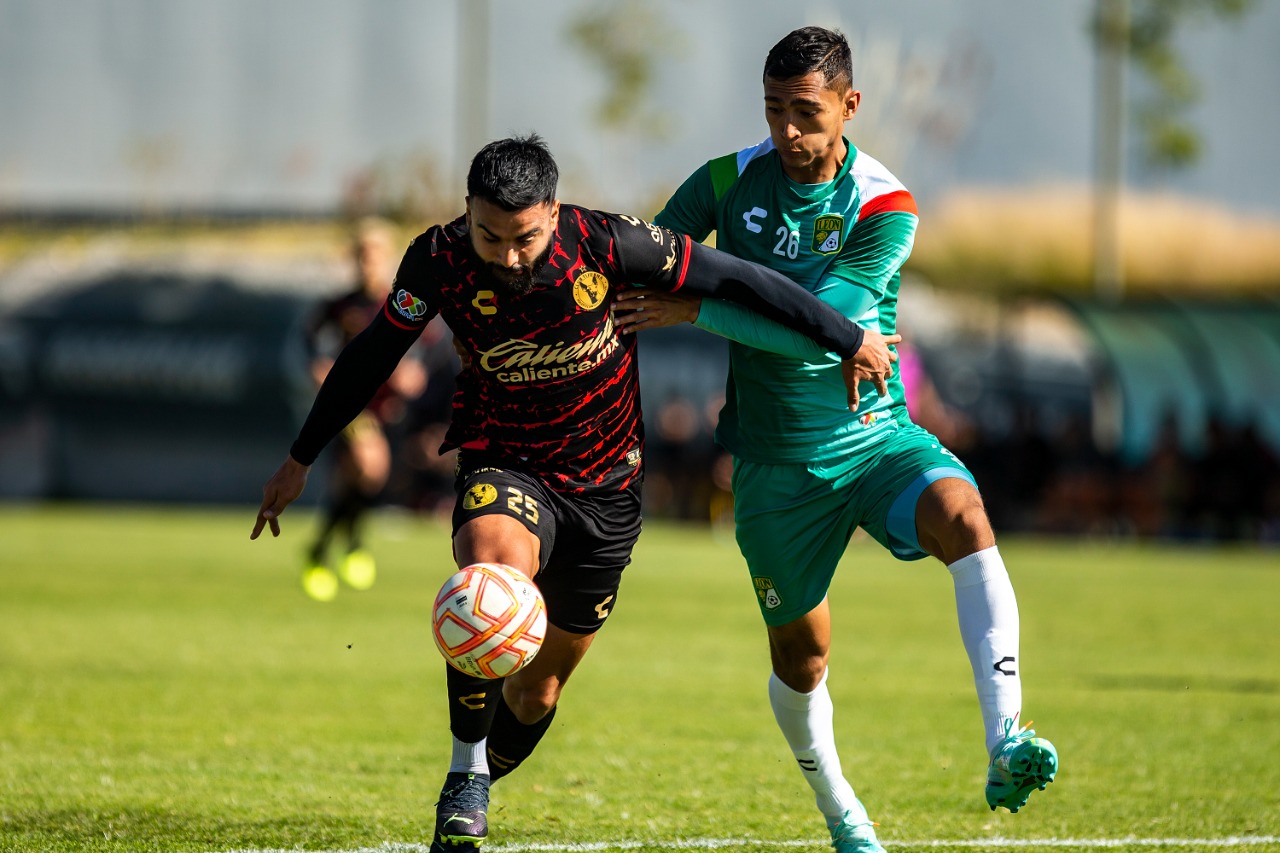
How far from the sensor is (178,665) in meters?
9.23

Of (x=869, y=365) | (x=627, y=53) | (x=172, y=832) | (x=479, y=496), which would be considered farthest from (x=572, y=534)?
(x=627, y=53)

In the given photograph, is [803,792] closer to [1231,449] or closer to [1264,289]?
[1231,449]

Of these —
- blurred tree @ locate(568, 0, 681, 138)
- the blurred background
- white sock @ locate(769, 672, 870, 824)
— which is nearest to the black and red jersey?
white sock @ locate(769, 672, 870, 824)

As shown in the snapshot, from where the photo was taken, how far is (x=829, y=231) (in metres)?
5.22

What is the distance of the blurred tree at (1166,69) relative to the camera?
123ft

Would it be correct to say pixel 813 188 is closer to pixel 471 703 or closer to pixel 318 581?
pixel 471 703

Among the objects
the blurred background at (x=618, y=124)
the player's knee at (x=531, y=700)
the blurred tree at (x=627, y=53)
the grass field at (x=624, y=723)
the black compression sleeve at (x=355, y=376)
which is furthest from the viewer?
the blurred tree at (x=627, y=53)

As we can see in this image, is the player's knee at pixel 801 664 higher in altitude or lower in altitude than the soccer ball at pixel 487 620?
lower

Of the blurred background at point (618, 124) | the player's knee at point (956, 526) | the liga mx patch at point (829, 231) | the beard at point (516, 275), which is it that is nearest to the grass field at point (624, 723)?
the player's knee at point (956, 526)

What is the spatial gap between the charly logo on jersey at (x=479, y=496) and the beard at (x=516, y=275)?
0.58 metres

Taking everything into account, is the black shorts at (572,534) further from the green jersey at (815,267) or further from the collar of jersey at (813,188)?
the collar of jersey at (813,188)

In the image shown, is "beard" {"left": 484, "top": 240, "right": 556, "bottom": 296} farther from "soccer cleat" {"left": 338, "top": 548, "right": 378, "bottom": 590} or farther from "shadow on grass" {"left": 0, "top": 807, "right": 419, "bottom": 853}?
"soccer cleat" {"left": 338, "top": 548, "right": 378, "bottom": 590}

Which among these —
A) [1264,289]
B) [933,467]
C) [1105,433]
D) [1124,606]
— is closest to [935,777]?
[933,467]

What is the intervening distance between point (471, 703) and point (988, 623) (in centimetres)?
154
